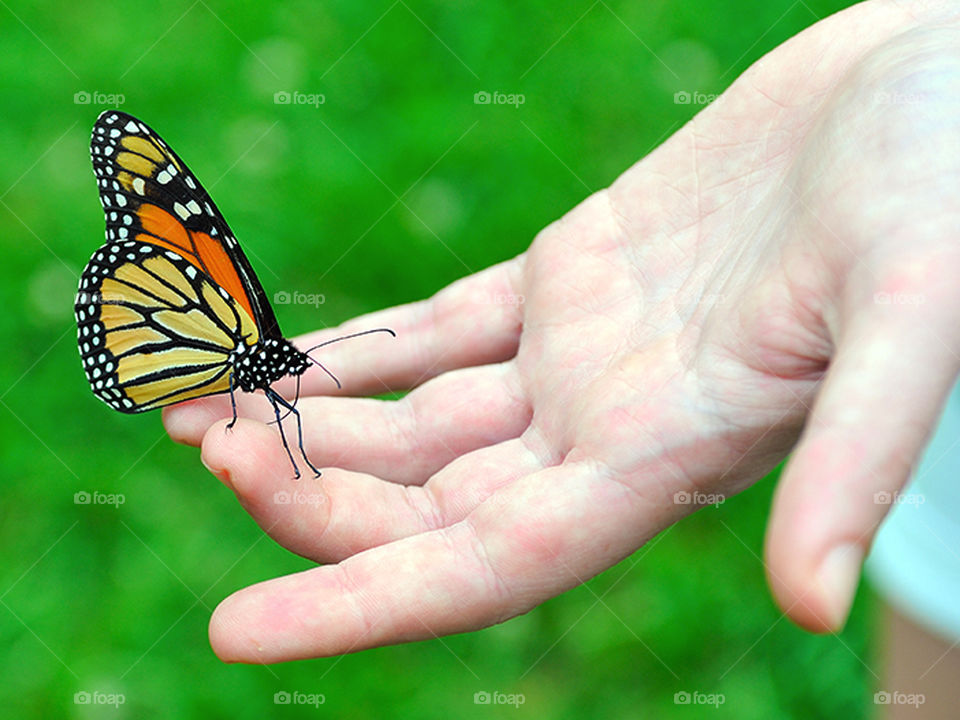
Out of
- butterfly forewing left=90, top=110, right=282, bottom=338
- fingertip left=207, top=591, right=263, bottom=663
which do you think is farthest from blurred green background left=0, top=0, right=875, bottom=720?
fingertip left=207, top=591, right=263, bottom=663

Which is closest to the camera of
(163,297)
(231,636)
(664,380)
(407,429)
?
(231,636)

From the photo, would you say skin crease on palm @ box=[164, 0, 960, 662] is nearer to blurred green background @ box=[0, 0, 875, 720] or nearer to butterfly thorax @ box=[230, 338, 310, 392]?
butterfly thorax @ box=[230, 338, 310, 392]

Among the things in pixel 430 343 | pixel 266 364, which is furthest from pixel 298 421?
pixel 430 343

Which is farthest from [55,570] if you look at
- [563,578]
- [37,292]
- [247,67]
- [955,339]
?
[955,339]

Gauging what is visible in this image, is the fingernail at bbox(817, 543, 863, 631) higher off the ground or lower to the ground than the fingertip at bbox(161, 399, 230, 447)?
lower

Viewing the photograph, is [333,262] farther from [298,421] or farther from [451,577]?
[451,577]

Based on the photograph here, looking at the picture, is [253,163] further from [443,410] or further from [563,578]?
[563,578]

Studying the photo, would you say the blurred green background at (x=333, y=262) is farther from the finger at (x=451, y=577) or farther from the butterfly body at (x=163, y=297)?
the finger at (x=451, y=577)

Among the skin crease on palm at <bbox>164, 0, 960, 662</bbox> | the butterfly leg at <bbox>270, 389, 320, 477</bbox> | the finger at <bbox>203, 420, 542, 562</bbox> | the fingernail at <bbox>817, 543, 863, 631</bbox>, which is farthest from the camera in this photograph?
the butterfly leg at <bbox>270, 389, 320, 477</bbox>
